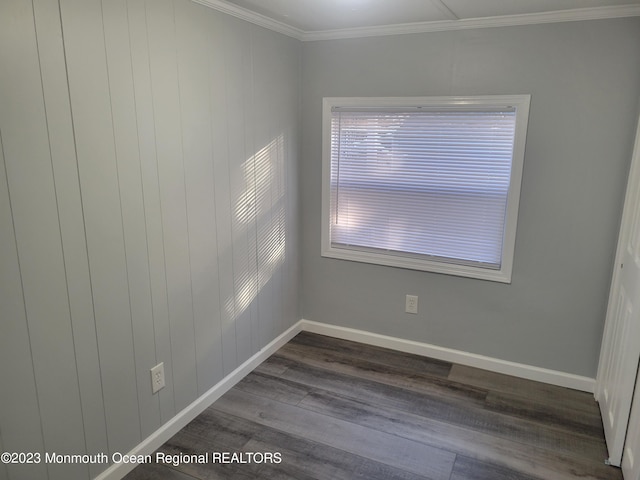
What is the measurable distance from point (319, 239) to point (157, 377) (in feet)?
5.12

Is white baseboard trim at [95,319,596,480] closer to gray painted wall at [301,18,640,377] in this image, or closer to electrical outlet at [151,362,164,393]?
gray painted wall at [301,18,640,377]

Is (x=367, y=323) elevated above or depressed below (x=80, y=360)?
below

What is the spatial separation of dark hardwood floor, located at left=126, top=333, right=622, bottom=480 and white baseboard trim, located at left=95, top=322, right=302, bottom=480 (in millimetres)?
37

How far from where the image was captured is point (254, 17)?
2514 mm

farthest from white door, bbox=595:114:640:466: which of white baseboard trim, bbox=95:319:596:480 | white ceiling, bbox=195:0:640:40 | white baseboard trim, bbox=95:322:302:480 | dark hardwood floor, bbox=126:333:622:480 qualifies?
white baseboard trim, bbox=95:322:302:480

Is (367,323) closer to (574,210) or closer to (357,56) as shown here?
(574,210)

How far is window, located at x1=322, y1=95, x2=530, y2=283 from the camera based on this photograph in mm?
2713

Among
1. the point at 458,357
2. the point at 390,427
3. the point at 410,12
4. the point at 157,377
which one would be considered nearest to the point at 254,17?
the point at 410,12

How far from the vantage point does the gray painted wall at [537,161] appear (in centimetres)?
242

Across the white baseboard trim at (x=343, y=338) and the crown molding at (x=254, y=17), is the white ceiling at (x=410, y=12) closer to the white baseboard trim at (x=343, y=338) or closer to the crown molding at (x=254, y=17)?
the crown molding at (x=254, y=17)

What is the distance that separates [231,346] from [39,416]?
1179mm

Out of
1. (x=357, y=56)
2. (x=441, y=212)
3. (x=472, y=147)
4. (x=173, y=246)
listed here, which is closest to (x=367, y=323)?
(x=441, y=212)

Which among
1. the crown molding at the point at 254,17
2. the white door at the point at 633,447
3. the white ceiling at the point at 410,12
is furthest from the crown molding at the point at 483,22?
the white door at the point at 633,447

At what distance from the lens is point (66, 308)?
1.69 meters
